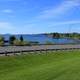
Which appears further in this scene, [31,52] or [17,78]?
[31,52]

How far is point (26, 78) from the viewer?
799 inches

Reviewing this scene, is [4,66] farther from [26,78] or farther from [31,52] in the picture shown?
[31,52]

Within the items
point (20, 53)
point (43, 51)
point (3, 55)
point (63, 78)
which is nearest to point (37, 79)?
point (63, 78)

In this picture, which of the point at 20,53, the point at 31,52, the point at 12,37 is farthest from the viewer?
the point at 12,37

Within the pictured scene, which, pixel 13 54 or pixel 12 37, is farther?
pixel 12 37

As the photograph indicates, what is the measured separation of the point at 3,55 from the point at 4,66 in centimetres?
929

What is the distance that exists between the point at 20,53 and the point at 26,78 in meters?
22.9

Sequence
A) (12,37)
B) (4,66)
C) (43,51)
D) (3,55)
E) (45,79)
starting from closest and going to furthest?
(45,79), (4,66), (3,55), (43,51), (12,37)

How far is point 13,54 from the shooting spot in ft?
135

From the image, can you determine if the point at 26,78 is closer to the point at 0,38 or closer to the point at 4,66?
the point at 4,66

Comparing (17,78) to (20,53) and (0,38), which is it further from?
(0,38)

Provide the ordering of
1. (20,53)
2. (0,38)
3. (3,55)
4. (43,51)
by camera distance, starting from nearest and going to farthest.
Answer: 1. (3,55)
2. (20,53)
3. (43,51)
4. (0,38)

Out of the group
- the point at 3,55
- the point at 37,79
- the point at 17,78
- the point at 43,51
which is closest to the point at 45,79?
the point at 37,79

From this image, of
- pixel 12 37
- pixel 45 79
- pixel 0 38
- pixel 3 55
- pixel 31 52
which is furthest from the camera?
pixel 12 37
